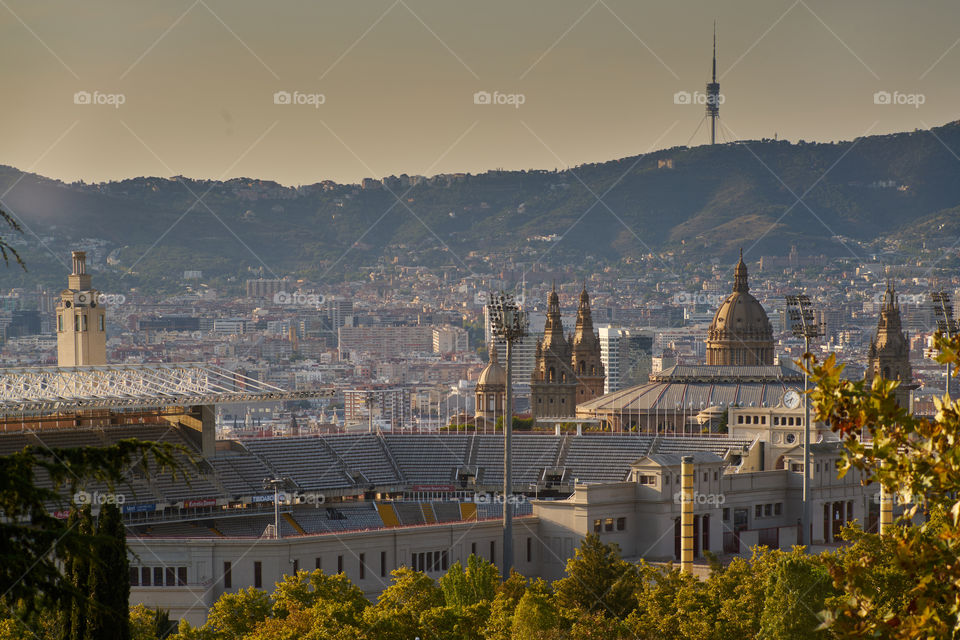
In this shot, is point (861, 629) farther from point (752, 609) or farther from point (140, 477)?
point (140, 477)

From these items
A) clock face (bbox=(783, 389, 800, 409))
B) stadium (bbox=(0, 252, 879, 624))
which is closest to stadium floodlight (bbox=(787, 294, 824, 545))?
stadium (bbox=(0, 252, 879, 624))

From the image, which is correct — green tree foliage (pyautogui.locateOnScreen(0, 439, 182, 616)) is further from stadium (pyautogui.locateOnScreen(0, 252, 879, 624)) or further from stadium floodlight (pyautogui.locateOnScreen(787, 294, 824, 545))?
stadium floodlight (pyautogui.locateOnScreen(787, 294, 824, 545))

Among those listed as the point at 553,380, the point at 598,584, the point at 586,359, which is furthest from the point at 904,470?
the point at 586,359

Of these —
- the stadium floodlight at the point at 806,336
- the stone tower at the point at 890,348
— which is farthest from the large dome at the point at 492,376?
the stadium floodlight at the point at 806,336

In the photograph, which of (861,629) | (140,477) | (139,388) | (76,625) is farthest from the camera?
(139,388)

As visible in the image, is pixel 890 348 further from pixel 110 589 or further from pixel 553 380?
pixel 110 589

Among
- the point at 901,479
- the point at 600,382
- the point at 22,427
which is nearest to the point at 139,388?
the point at 22,427
